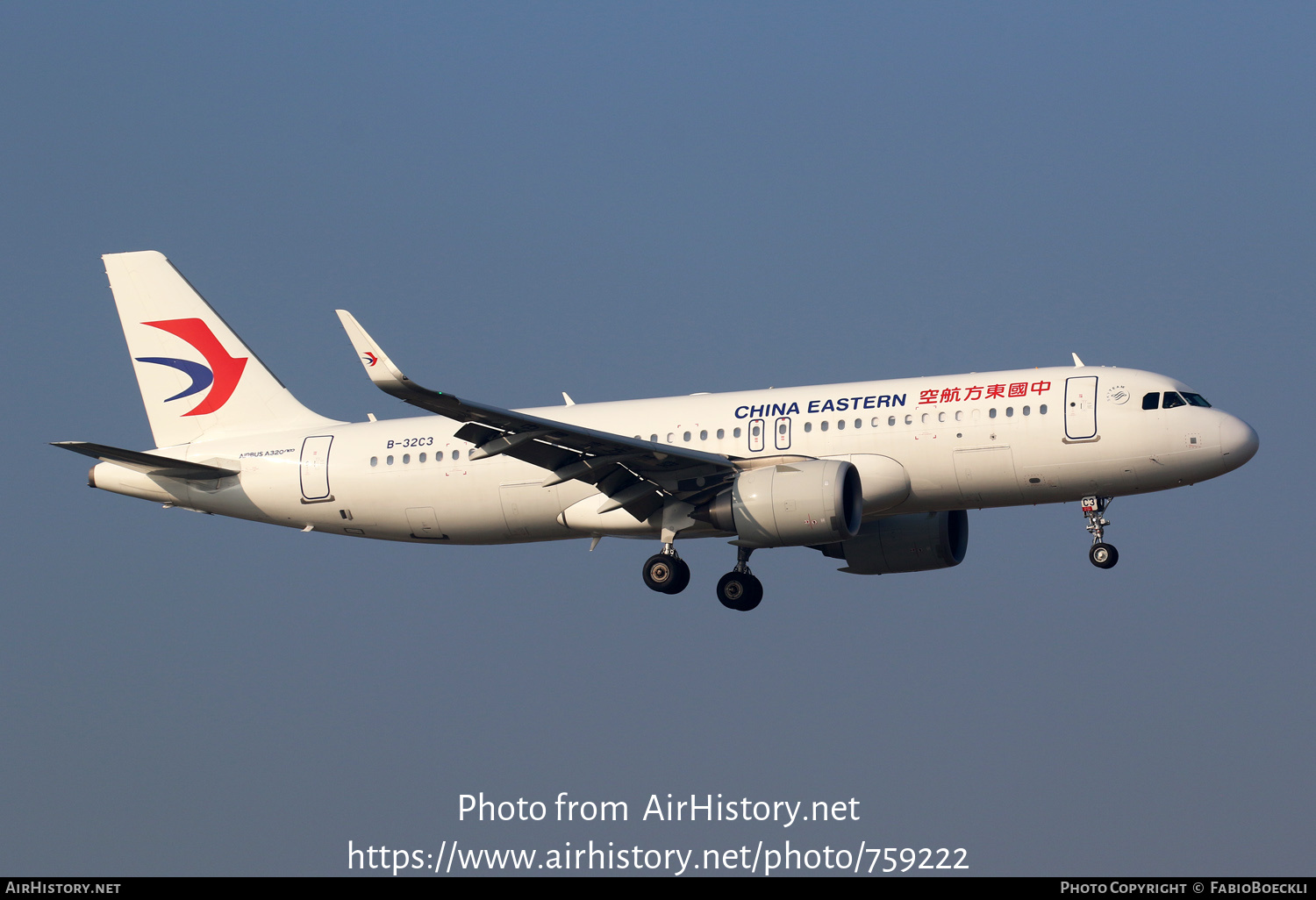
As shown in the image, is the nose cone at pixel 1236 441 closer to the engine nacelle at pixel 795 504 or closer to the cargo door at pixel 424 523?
the engine nacelle at pixel 795 504

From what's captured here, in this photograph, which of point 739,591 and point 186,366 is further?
point 186,366

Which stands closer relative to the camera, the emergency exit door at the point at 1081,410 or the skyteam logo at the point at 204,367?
the emergency exit door at the point at 1081,410

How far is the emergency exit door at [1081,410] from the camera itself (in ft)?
118

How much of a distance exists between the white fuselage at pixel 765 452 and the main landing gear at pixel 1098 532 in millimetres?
604

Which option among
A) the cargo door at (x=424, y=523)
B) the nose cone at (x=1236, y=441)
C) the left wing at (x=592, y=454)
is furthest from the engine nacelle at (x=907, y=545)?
the cargo door at (x=424, y=523)

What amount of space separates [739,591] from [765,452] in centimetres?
428

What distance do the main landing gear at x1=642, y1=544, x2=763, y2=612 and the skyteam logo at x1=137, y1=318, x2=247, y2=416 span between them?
1350 cm

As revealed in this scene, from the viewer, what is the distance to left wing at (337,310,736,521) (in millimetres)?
32503

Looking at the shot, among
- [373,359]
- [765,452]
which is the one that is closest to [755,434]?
[765,452]

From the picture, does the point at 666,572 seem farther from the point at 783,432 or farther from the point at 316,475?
the point at 316,475

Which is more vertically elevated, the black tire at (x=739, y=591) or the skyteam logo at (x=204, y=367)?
the skyteam logo at (x=204, y=367)

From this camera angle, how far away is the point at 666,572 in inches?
1535

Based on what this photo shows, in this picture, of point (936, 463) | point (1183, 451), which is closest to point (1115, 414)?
point (1183, 451)

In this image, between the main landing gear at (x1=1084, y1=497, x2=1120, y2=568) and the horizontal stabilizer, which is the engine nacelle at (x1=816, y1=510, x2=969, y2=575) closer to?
the main landing gear at (x1=1084, y1=497, x2=1120, y2=568)
